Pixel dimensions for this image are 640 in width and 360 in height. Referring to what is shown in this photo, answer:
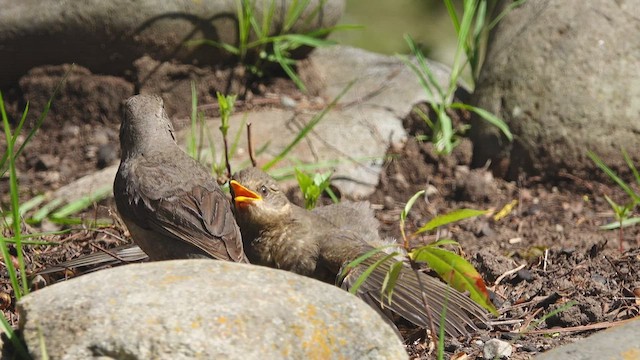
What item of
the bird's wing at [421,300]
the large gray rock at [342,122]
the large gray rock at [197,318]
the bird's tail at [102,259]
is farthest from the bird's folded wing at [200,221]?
the large gray rock at [342,122]

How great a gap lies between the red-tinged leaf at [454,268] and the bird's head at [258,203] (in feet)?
4.49

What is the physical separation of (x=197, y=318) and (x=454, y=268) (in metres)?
0.86

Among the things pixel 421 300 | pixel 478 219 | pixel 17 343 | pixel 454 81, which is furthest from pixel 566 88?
pixel 17 343

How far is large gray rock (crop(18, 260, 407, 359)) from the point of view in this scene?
3111mm

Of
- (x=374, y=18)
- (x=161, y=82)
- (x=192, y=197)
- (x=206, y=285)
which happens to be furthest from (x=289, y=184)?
(x=374, y=18)

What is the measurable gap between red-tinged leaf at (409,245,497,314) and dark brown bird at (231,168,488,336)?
0.81 meters

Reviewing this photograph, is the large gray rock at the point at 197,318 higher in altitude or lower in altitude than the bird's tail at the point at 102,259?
higher

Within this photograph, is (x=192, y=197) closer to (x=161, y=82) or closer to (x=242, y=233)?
(x=242, y=233)

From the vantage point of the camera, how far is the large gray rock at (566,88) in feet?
21.3

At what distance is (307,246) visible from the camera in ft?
15.4

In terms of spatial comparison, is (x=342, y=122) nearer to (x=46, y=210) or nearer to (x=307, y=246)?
(x=46, y=210)

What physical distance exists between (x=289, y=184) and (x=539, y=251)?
69.2 inches

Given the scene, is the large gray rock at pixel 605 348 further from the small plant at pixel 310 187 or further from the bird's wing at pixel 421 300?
the small plant at pixel 310 187

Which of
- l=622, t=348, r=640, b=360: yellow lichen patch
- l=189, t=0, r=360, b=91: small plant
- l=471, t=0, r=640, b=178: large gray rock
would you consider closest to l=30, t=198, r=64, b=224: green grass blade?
l=189, t=0, r=360, b=91: small plant
